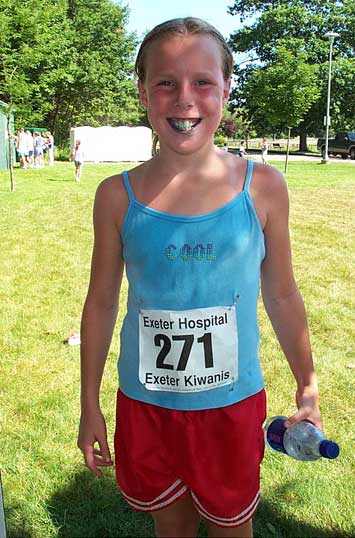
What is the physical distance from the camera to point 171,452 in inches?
67.1

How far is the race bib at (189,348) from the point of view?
1.65 m

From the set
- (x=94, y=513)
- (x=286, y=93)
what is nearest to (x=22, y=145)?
(x=286, y=93)

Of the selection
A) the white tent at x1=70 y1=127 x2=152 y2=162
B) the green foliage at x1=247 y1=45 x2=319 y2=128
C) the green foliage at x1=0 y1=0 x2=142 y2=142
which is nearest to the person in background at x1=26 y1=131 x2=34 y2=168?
the white tent at x1=70 y1=127 x2=152 y2=162

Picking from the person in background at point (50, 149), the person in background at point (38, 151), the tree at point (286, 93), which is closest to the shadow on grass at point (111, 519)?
the tree at point (286, 93)

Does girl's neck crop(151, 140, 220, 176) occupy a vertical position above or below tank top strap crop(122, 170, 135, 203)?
above

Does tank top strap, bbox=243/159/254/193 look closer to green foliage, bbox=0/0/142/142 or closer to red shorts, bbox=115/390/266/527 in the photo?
red shorts, bbox=115/390/266/527

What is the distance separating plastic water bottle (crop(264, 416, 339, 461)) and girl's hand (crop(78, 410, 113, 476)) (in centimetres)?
51

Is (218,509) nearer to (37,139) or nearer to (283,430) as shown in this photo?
(283,430)

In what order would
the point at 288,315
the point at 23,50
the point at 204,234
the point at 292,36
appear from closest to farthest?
the point at 204,234 < the point at 288,315 < the point at 23,50 < the point at 292,36

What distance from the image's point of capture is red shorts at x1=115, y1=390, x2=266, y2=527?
5.56ft

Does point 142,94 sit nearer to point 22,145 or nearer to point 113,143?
point 22,145

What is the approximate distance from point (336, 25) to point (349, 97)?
18.1 feet

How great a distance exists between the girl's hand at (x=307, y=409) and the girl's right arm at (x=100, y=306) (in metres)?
0.58

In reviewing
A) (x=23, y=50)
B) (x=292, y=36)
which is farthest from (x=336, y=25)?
(x=23, y=50)
